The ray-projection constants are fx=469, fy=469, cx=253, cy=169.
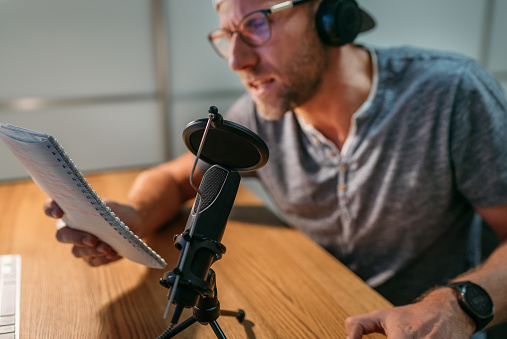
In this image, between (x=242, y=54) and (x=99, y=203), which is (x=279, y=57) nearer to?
(x=242, y=54)


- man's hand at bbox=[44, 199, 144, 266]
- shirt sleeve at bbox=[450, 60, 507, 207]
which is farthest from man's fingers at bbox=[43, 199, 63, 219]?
shirt sleeve at bbox=[450, 60, 507, 207]

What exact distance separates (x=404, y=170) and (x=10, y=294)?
72 cm

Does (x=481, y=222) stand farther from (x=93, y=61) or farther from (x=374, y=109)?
(x=93, y=61)

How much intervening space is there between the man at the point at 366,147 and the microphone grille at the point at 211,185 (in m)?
0.31

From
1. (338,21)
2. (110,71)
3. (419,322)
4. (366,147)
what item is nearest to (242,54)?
(338,21)

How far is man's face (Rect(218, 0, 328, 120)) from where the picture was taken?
885 millimetres

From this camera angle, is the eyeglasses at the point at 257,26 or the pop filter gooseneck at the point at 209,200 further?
the eyeglasses at the point at 257,26

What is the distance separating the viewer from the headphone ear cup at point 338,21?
83cm

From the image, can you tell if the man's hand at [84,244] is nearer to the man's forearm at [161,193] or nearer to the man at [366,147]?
the man at [366,147]

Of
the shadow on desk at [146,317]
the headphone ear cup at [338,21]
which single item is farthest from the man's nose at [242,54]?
the shadow on desk at [146,317]

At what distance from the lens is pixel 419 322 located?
1.88 ft

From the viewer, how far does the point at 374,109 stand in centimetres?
94

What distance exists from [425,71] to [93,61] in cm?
102

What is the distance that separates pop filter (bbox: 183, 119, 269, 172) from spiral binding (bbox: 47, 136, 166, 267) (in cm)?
13
